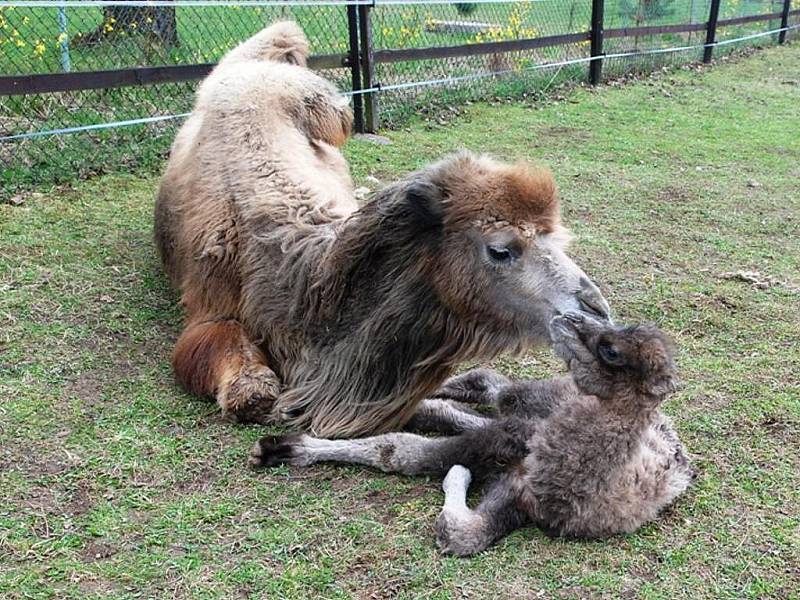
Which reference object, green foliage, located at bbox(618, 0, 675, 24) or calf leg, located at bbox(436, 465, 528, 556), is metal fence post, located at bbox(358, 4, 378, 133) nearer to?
calf leg, located at bbox(436, 465, 528, 556)

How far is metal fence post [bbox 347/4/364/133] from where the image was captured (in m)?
8.28

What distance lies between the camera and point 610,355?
2625 mm

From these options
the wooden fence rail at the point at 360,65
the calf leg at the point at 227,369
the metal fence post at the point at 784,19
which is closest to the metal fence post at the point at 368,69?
the wooden fence rail at the point at 360,65

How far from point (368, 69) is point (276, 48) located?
121 inches

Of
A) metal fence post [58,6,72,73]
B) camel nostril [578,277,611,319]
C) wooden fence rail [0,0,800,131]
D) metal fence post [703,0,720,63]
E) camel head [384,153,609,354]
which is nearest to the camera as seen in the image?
camel nostril [578,277,611,319]

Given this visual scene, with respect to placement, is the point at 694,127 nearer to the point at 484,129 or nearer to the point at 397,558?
the point at 484,129

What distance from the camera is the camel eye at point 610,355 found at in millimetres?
2605

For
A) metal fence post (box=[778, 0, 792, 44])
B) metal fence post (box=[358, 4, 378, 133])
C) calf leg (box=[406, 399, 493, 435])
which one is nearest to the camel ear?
calf leg (box=[406, 399, 493, 435])

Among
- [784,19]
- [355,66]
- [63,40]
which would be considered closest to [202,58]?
[63,40]

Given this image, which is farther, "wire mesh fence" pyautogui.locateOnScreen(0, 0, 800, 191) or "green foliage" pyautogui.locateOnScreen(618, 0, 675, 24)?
"green foliage" pyautogui.locateOnScreen(618, 0, 675, 24)

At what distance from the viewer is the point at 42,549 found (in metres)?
2.55

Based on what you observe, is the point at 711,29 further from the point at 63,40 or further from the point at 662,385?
the point at 662,385

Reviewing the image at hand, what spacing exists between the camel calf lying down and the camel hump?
3.37 meters

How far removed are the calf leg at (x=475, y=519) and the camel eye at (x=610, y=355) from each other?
542 millimetres
